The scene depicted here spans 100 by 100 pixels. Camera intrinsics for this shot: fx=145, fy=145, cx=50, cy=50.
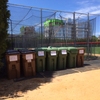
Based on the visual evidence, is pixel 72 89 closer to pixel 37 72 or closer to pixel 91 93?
pixel 91 93

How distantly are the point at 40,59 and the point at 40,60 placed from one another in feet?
0.16

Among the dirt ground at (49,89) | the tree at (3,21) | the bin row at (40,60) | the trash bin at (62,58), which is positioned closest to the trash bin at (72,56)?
the bin row at (40,60)

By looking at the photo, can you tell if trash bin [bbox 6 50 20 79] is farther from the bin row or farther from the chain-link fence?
the chain-link fence

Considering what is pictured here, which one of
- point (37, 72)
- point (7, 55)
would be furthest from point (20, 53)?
point (37, 72)

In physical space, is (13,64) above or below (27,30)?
below

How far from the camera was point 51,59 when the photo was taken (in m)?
7.10

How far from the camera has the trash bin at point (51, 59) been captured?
23.0 feet

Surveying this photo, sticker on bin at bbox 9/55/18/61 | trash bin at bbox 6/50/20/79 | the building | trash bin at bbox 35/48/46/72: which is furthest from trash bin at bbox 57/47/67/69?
the building

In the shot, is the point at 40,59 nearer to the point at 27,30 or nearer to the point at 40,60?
the point at 40,60

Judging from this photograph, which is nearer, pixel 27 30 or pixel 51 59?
pixel 51 59

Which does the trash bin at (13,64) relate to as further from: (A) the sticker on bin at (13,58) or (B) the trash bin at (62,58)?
(B) the trash bin at (62,58)

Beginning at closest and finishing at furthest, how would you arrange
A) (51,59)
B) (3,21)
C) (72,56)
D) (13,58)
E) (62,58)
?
(3,21), (13,58), (51,59), (62,58), (72,56)

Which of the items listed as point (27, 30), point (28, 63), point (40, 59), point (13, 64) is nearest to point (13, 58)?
point (13, 64)

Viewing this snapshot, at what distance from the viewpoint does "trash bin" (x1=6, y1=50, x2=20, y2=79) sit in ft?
18.7
